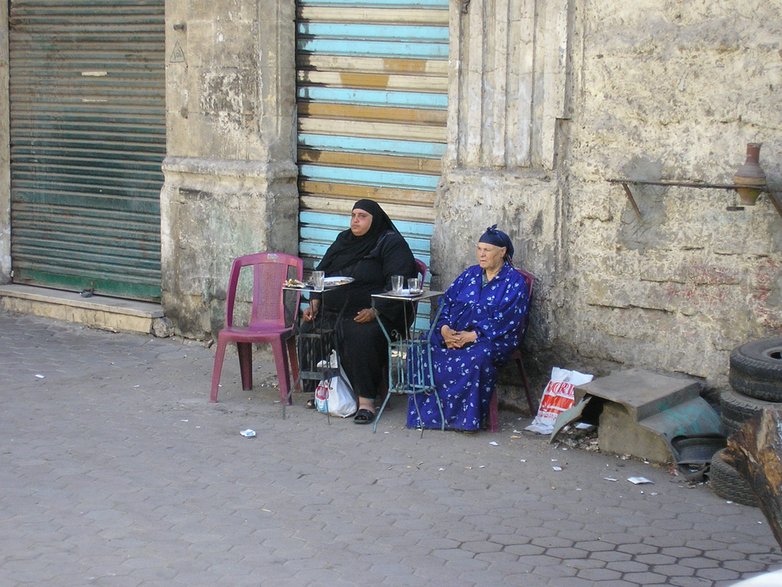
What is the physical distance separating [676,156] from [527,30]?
3.88 ft

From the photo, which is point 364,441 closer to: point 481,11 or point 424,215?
point 424,215

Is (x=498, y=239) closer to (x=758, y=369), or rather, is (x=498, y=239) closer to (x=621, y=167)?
(x=621, y=167)

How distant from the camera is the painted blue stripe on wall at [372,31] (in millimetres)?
7798

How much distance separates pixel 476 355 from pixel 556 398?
550 millimetres

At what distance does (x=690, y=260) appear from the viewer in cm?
664

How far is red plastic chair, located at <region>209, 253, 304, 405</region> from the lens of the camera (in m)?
7.36

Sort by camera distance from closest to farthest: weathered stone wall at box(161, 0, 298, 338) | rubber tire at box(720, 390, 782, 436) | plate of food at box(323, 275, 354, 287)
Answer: rubber tire at box(720, 390, 782, 436) < plate of food at box(323, 275, 354, 287) < weathered stone wall at box(161, 0, 298, 338)

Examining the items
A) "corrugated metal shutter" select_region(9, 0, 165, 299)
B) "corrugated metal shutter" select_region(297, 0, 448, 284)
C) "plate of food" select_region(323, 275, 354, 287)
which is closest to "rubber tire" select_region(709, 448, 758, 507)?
"plate of food" select_region(323, 275, 354, 287)

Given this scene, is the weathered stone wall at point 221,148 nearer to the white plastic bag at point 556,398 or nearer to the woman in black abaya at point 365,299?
the woman in black abaya at point 365,299

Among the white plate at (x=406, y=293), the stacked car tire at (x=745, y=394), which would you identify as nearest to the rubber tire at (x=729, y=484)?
the stacked car tire at (x=745, y=394)

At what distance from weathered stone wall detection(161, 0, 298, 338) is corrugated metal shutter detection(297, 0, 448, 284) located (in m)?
0.12

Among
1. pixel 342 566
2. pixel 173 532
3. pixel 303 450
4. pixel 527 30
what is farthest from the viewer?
pixel 527 30

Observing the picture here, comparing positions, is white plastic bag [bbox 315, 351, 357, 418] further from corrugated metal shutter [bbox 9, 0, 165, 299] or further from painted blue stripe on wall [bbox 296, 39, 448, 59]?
corrugated metal shutter [bbox 9, 0, 165, 299]

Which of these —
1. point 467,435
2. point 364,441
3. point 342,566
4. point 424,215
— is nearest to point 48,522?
point 342,566
